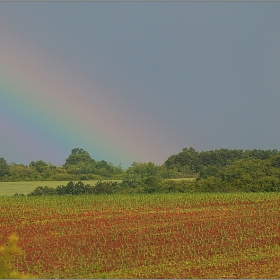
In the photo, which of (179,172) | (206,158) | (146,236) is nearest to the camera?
(146,236)

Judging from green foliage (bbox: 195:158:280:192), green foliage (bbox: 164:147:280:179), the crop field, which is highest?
green foliage (bbox: 164:147:280:179)

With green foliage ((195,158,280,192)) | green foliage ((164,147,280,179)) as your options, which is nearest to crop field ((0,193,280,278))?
green foliage ((195,158,280,192))

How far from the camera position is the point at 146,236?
15.1 m

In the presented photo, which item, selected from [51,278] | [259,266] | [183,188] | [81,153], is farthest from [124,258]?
[81,153]

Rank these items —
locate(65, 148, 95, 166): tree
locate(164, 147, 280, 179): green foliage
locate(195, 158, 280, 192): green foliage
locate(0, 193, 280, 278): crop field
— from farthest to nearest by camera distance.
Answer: locate(65, 148, 95, 166): tree
locate(164, 147, 280, 179): green foliage
locate(195, 158, 280, 192): green foliage
locate(0, 193, 280, 278): crop field

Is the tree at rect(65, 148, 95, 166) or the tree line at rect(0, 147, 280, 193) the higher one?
the tree at rect(65, 148, 95, 166)

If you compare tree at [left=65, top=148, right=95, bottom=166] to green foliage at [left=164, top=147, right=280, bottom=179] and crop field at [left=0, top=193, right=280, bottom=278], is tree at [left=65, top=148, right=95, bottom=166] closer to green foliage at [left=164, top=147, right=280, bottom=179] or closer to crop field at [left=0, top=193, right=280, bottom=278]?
green foliage at [left=164, top=147, right=280, bottom=179]

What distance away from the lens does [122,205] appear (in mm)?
21250

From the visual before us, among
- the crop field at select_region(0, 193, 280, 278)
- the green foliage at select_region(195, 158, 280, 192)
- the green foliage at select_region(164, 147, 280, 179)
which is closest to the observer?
the crop field at select_region(0, 193, 280, 278)

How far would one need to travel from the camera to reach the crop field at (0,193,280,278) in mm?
11797

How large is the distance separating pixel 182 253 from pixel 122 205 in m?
8.08

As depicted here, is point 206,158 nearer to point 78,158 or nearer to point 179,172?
point 179,172

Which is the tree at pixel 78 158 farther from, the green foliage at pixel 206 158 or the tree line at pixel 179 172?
the green foliage at pixel 206 158

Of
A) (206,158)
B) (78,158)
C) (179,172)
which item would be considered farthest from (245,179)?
(78,158)
